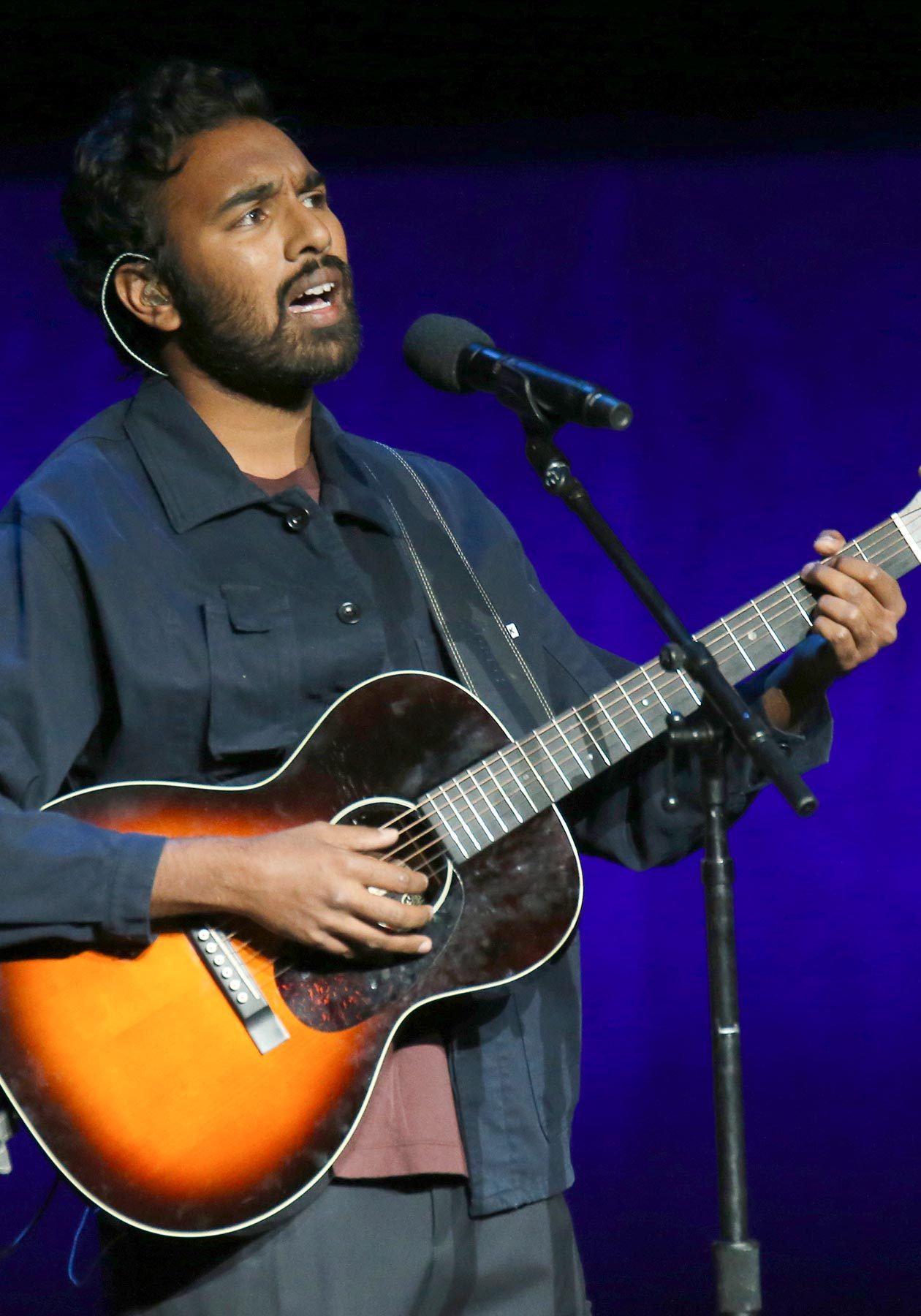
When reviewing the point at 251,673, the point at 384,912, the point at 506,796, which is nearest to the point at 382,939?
the point at 384,912

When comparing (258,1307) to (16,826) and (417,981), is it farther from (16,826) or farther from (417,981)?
(16,826)

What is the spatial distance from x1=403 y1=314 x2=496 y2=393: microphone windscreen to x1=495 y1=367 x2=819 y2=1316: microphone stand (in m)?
0.16

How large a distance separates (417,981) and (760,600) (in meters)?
0.65

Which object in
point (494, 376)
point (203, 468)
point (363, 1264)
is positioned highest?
point (203, 468)

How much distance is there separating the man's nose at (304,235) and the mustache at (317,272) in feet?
0.05

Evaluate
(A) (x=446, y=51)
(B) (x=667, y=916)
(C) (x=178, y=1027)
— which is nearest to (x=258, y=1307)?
(C) (x=178, y=1027)

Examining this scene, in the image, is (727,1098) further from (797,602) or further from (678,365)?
(678,365)

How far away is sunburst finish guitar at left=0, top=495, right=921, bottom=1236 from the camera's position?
1783 mm

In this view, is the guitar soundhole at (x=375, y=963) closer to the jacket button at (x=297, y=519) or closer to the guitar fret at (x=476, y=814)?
the guitar fret at (x=476, y=814)

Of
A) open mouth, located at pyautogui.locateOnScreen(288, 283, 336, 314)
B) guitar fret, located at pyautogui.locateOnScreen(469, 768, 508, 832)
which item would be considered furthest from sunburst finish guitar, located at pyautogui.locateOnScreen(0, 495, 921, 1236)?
open mouth, located at pyautogui.locateOnScreen(288, 283, 336, 314)

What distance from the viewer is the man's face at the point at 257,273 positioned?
7.21 feet

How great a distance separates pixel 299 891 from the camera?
5.98ft

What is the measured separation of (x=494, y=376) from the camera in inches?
71.6

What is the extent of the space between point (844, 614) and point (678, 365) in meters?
1.97
